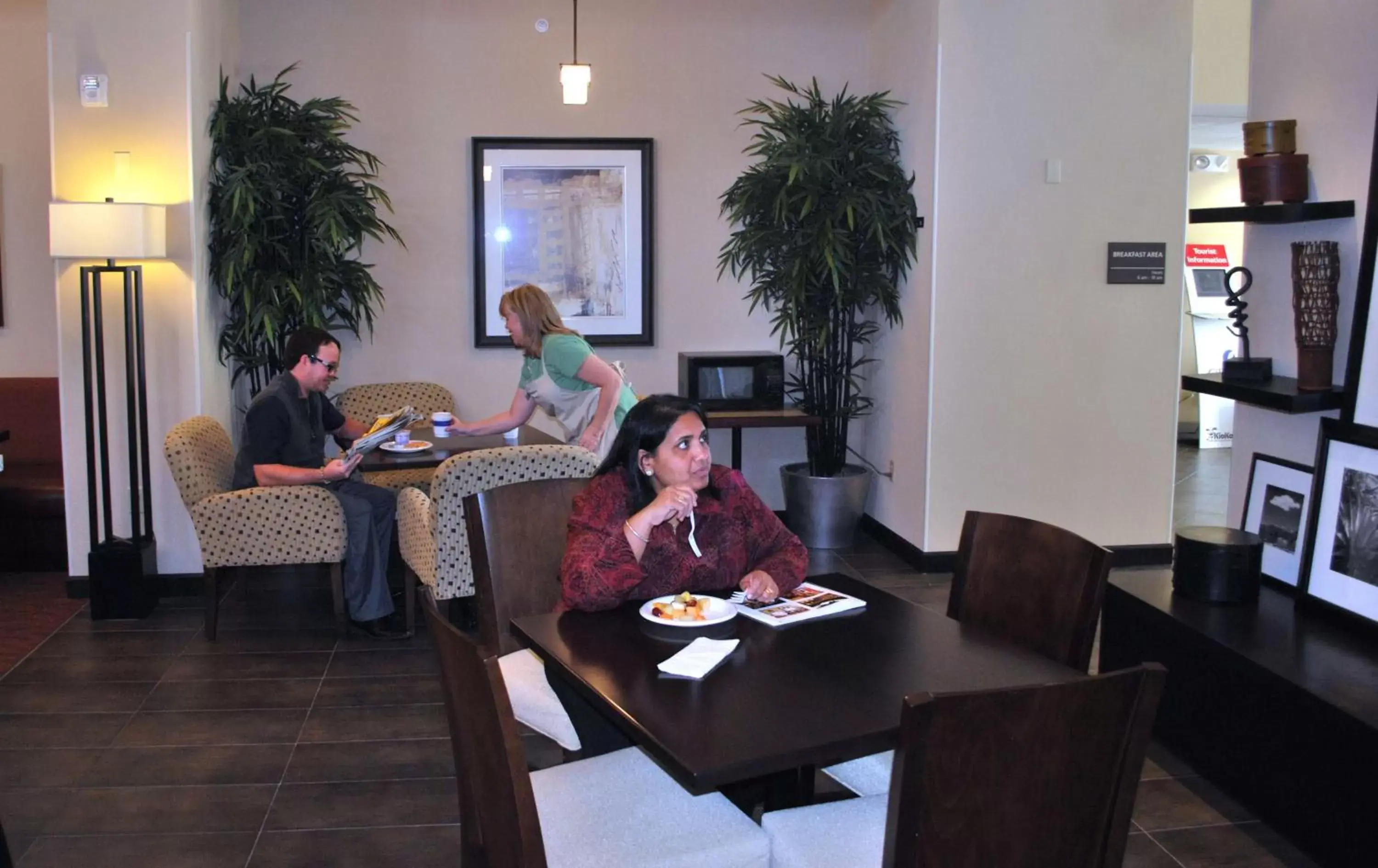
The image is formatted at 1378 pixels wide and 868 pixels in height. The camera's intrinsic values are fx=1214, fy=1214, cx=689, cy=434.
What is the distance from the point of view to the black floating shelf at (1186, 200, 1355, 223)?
11.4 ft

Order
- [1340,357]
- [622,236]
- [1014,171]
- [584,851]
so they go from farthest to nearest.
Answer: [622,236], [1014,171], [1340,357], [584,851]

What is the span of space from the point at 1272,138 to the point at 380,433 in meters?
3.30

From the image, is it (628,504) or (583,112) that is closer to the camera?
(628,504)

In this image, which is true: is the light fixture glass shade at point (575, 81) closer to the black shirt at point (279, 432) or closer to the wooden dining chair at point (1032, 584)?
the black shirt at point (279, 432)

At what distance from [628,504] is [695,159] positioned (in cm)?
424

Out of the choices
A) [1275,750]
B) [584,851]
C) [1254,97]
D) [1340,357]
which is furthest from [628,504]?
[1254,97]

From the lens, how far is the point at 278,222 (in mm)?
5867

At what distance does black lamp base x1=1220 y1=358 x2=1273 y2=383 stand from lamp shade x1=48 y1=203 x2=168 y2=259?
4.22 meters

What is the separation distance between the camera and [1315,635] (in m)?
3.39

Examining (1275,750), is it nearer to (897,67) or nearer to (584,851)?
(584,851)

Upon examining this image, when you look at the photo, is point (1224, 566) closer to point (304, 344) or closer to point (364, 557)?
point (364, 557)

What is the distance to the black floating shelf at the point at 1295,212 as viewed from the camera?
346 centimetres

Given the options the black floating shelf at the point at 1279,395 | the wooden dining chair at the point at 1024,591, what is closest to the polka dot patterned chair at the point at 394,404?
the wooden dining chair at the point at 1024,591

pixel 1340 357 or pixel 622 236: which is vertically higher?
pixel 622 236
